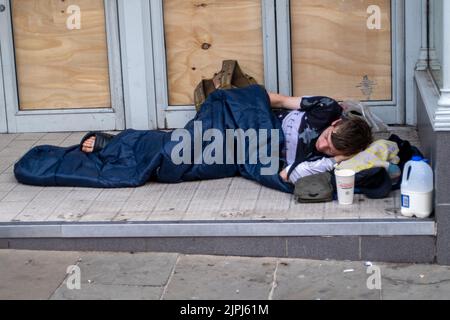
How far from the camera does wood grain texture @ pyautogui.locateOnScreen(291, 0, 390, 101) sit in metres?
6.92

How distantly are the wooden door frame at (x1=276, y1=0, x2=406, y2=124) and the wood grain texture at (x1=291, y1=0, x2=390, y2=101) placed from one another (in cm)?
4

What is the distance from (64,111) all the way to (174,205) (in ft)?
6.04

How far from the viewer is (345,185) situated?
5.62 metres

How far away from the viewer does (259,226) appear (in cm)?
547

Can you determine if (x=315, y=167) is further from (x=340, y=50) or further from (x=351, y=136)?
(x=340, y=50)

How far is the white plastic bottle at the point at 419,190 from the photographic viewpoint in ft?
17.7

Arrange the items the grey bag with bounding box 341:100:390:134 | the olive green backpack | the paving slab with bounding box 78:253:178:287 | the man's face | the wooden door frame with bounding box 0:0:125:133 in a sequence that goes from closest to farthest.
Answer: the paving slab with bounding box 78:253:178:287 → the man's face → the grey bag with bounding box 341:100:390:134 → the olive green backpack → the wooden door frame with bounding box 0:0:125:133

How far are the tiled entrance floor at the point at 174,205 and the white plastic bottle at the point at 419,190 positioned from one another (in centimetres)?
11

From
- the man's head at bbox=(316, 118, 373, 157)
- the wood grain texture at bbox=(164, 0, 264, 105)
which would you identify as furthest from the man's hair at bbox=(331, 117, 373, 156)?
the wood grain texture at bbox=(164, 0, 264, 105)

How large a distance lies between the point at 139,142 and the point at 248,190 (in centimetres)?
85

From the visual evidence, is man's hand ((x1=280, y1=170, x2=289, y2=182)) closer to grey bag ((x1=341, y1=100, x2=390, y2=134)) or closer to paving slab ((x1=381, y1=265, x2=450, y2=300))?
grey bag ((x1=341, y1=100, x2=390, y2=134))

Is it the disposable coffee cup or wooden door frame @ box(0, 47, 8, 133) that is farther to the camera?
wooden door frame @ box(0, 47, 8, 133)

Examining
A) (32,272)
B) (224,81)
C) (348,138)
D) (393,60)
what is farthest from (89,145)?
(393,60)

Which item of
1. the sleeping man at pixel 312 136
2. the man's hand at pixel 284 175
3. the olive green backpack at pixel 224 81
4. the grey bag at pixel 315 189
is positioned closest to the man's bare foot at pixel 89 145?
the sleeping man at pixel 312 136
